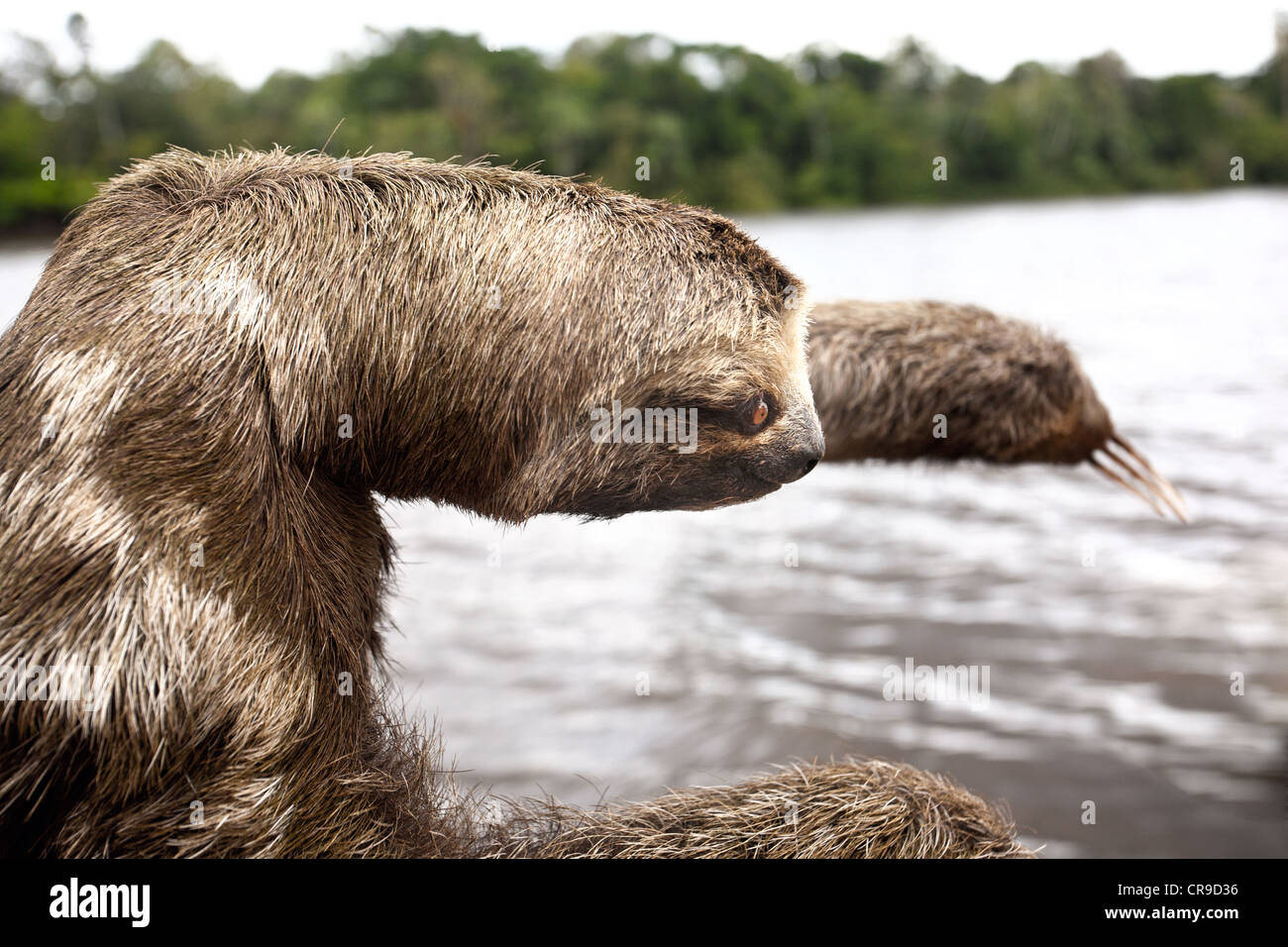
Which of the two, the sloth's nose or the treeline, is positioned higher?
the treeline

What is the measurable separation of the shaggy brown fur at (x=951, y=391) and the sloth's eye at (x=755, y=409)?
1531 millimetres

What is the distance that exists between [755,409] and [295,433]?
93 cm

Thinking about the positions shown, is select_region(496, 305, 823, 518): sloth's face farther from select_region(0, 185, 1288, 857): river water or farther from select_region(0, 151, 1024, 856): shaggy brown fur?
select_region(0, 185, 1288, 857): river water

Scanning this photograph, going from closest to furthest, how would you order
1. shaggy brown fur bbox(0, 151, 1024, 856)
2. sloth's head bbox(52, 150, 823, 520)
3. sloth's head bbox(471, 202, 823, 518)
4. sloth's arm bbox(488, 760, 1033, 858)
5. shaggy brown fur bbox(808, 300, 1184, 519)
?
shaggy brown fur bbox(0, 151, 1024, 856), sloth's head bbox(52, 150, 823, 520), sloth's head bbox(471, 202, 823, 518), sloth's arm bbox(488, 760, 1033, 858), shaggy brown fur bbox(808, 300, 1184, 519)

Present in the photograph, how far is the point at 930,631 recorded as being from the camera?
7.06 meters

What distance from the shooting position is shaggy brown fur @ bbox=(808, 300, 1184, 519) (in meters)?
3.49

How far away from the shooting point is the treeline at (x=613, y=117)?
457cm

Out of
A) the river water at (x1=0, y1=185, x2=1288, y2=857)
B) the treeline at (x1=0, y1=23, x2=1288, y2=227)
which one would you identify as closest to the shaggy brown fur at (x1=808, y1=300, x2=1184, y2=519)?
the river water at (x1=0, y1=185, x2=1288, y2=857)

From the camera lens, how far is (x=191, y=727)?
168cm

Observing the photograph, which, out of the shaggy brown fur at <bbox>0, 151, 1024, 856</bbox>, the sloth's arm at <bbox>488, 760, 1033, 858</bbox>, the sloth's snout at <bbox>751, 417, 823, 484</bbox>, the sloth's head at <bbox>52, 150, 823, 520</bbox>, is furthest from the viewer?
the sloth's arm at <bbox>488, 760, 1033, 858</bbox>

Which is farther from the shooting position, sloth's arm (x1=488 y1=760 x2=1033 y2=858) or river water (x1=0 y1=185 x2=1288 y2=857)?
river water (x1=0 y1=185 x2=1288 y2=857)

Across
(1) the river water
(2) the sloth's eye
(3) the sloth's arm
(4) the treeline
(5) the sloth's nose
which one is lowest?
(1) the river water

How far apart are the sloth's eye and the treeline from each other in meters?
0.60
